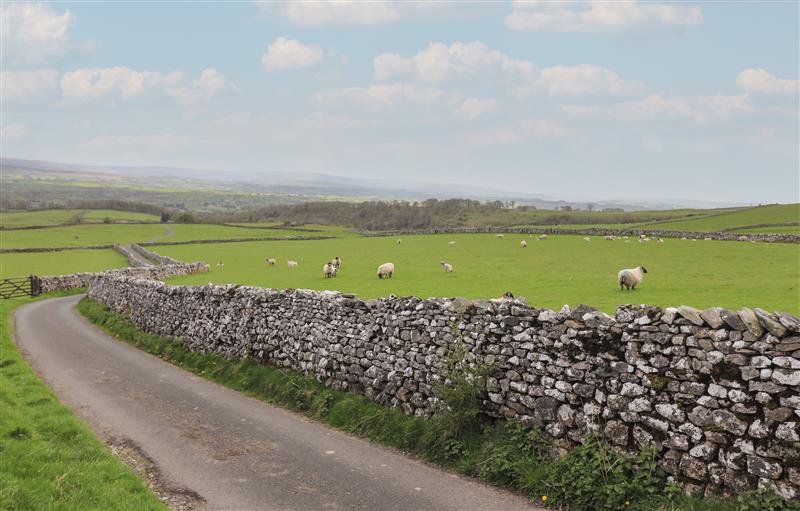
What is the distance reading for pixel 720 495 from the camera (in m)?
7.97

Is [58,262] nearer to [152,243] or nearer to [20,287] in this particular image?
[20,287]

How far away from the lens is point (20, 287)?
4738 centimetres

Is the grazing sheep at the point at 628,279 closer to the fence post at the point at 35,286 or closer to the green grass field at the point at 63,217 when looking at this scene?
the fence post at the point at 35,286

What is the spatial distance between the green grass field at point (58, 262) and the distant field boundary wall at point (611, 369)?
52.8 metres

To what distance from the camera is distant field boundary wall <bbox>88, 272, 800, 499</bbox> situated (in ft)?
25.2

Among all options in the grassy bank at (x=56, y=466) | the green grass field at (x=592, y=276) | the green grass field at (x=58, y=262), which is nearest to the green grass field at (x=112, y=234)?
the green grass field at (x=58, y=262)

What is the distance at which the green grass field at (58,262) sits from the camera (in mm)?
59250

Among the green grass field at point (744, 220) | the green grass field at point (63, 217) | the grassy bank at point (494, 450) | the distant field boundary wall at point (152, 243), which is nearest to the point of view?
the grassy bank at point (494, 450)

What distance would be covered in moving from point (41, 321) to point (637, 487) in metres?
32.7

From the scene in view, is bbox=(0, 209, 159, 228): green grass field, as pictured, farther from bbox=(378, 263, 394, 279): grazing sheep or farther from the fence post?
bbox=(378, 263, 394, 279): grazing sheep

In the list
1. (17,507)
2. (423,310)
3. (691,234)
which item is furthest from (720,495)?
(691,234)

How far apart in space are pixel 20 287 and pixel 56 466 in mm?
44767

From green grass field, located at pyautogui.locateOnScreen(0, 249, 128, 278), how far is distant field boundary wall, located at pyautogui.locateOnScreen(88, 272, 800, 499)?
2078 inches

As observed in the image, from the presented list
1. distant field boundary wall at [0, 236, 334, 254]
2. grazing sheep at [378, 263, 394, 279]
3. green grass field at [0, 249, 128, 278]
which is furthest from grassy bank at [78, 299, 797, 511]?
distant field boundary wall at [0, 236, 334, 254]
